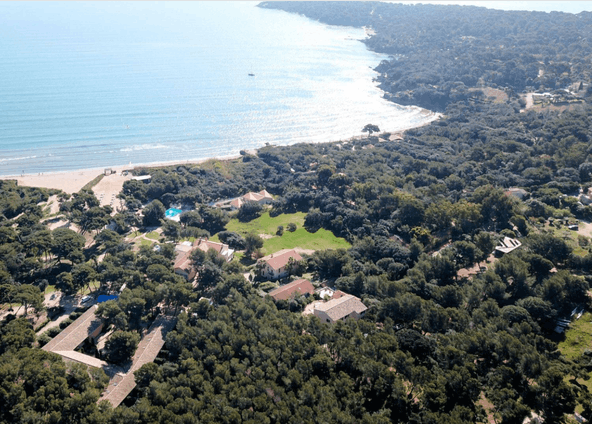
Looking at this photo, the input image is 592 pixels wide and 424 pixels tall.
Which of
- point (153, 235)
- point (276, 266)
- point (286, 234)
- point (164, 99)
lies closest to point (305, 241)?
point (286, 234)

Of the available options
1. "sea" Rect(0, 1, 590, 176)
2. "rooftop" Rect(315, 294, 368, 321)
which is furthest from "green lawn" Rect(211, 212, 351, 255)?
"sea" Rect(0, 1, 590, 176)

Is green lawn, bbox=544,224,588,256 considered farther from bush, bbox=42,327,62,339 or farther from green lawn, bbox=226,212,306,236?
bush, bbox=42,327,62,339

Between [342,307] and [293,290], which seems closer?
[342,307]

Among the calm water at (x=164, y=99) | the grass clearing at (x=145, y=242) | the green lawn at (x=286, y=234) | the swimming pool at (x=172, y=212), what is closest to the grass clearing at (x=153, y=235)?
the grass clearing at (x=145, y=242)

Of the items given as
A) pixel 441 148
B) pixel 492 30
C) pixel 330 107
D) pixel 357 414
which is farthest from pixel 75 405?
pixel 492 30

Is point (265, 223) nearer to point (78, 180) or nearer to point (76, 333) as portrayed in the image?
point (76, 333)

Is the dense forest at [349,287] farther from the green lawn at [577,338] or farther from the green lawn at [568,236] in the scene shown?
the green lawn at [577,338]

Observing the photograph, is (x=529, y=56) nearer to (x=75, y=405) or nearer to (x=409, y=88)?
(x=409, y=88)
